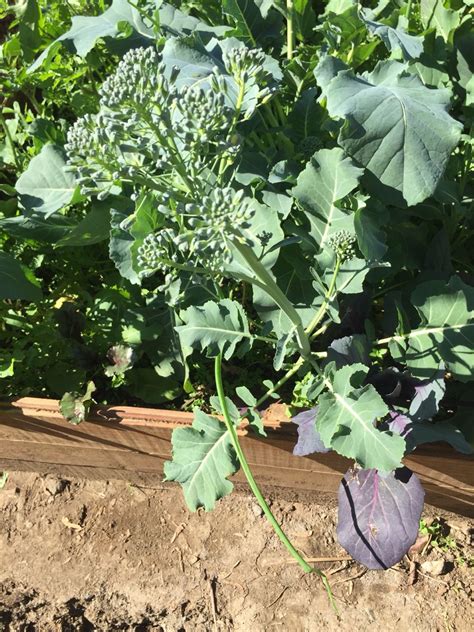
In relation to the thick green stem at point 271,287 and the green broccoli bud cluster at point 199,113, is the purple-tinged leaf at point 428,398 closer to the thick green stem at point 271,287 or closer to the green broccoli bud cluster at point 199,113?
the thick green stem at point 271,287

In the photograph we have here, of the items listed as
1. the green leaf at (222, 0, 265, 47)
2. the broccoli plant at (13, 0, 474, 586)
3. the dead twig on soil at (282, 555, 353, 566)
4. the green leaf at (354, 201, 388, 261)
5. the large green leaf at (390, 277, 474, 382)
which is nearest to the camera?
the broccoli plant at (13, 0, 474, 586)

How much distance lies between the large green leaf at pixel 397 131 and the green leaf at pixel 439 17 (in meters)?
0.50

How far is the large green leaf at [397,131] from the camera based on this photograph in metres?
1.19

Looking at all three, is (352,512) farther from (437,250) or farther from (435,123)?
(435,123)

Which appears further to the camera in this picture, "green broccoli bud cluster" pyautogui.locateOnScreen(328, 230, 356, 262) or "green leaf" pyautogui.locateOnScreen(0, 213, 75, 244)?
"green leaf" pyautogui.locateOnScreen(0, 213, 75, 244)

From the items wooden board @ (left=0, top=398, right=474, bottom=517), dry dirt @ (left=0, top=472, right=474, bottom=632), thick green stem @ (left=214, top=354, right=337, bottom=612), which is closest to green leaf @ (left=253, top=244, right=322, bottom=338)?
thick green stem @ (left=214, top=354, right=337, bottom=612)

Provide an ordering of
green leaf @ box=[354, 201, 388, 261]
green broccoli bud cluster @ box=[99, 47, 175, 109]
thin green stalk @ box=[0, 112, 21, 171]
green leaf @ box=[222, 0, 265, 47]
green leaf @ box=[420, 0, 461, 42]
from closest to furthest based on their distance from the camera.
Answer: green broccoli bud cluster @ box=[99, 47, 175, 109] < green leaf @ box=[354, 201, 388, 261] < green leaf @ box=[222, 0, 265, 47] < green leaf @ box=[420, 0, 461, 42] < thin green stalk @ box=[0, 112, 21, 171]

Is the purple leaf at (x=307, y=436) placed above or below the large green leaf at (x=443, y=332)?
below

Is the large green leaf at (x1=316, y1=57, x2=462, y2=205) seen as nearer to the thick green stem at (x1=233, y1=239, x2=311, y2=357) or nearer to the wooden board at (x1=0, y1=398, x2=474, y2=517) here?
the thick green stem at (x1=233, y1=239, x2=311, y2=357)

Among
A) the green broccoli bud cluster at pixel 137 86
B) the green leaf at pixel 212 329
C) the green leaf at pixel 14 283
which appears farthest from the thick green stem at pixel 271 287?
the green leaf at pixel 14 283

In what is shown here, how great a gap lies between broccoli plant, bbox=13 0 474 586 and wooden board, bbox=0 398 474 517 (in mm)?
112

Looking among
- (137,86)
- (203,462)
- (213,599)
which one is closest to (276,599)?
(213,599)

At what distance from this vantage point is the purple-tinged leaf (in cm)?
142

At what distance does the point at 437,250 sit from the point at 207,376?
0.79 metres
